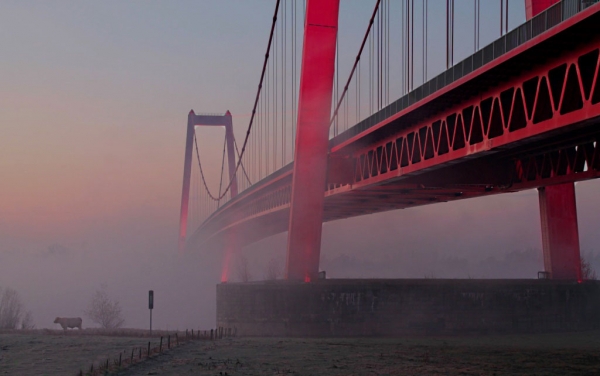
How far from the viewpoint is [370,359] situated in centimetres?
2161

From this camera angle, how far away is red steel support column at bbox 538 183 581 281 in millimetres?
38469

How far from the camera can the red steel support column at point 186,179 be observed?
133500 millimetres

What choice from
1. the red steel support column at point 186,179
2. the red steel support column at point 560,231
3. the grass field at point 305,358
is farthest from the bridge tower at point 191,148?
the grass field at point 305,358

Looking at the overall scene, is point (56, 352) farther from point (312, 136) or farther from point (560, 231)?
point (560, 231)

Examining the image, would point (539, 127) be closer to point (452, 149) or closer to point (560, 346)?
point (452, 149)

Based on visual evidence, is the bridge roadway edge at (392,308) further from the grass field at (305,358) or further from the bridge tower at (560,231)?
the grass field at (305,358)

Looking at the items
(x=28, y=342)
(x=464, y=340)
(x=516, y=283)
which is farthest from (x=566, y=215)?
(x=28, y=342)

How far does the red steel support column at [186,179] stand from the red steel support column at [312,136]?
316 feet

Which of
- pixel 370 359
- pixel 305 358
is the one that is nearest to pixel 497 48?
pixel 370 359

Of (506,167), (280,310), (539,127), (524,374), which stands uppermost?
(506,167)

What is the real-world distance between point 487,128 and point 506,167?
35.1 ft

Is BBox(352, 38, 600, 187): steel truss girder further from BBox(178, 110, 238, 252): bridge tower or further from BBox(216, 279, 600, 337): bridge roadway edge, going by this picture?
BBox(178, 110, 238, 252): bridge tower

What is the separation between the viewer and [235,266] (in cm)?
10719

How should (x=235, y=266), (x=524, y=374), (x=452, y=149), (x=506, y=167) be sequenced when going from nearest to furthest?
Result: (x=524, y=374) < (x=452, y=149) < (x=506, y=167) < (x=235, y=266)
